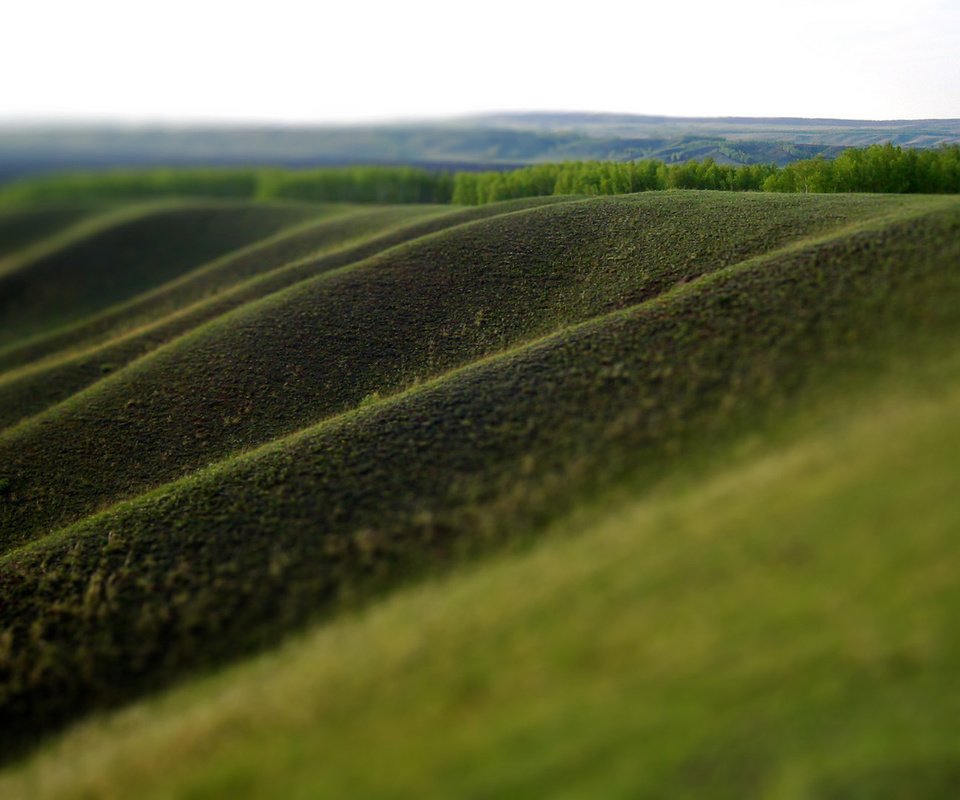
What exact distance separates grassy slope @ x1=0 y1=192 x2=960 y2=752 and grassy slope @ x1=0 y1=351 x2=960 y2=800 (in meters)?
1.86

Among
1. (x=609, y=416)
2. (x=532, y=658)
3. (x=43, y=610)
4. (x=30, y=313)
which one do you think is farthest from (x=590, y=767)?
(x=30, y=313)

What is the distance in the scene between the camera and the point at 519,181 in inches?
3329

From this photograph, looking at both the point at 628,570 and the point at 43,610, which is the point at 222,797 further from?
the point at 43,610

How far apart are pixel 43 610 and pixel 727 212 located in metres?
41.6

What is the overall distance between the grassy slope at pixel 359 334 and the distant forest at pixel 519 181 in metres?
11.6

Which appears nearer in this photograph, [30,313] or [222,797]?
[222,797]

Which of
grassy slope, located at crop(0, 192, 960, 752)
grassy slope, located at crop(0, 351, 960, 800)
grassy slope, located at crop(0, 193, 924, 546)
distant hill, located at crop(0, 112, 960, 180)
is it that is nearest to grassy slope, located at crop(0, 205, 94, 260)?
distant hill, located at crop(0, 112, 960, 180)

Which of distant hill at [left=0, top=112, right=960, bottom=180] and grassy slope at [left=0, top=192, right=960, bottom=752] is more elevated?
distant hill at [left=0, top=112, right=960, bottom=180]

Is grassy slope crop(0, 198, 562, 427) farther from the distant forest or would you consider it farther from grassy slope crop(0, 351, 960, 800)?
grassy slope crop(0, 351, 960, 800)

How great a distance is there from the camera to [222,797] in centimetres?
1351

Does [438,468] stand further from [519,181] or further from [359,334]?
[519,181]

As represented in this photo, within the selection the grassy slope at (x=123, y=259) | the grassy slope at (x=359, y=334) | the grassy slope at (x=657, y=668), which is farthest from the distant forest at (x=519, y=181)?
the grassy slope at (x=657, y=668)

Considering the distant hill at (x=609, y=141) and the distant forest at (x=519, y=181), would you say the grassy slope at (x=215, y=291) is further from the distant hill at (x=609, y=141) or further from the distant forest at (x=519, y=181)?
the distant hill at (x=609, y=141)

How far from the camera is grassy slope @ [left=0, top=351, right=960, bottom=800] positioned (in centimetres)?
1162
